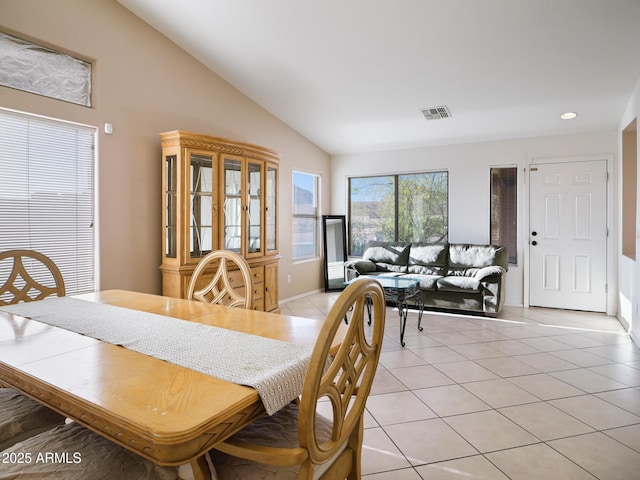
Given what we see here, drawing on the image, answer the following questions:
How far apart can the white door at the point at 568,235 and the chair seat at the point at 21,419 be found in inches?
213

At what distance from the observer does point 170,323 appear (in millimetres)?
1508

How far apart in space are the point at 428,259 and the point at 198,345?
4652 millimetres

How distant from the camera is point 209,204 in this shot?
3613mm

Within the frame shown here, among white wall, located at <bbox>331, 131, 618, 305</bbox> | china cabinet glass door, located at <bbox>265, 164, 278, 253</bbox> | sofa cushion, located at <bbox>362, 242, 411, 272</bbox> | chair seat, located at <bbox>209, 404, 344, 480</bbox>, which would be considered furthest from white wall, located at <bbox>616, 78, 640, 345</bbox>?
chair seat, located at <bbox>209, 404, 344, 480</bbox>

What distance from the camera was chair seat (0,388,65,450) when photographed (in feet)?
4.17

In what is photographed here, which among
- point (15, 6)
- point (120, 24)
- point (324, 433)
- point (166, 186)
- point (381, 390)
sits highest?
point (120, 24)

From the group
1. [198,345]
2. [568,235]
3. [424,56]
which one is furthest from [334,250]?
[198,345]

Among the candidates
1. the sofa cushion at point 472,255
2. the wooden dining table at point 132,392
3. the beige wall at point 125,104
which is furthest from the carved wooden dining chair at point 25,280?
the sofa cushion at point 472,255

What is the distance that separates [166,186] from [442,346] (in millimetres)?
2947

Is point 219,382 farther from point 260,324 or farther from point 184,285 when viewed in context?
point 184,285

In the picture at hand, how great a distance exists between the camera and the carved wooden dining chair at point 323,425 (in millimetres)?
879

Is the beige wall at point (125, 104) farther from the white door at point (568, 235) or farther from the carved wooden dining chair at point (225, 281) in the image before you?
the white door at point (568, 235)

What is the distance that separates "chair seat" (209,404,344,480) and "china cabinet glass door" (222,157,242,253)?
2.67 m

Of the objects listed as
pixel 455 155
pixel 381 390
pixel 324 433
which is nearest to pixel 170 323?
pixel 324 433
